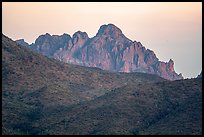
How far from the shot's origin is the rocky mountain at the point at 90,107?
93125mm

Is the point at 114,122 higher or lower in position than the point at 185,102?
lower

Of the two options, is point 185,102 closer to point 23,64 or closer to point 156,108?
point 156,108

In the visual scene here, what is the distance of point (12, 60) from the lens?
159 meters

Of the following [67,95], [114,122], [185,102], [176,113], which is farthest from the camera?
[67,95]

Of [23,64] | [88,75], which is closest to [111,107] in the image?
[23,64]

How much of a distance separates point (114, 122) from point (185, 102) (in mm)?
27550

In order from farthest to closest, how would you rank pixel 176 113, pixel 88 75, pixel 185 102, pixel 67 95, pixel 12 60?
pixel 88 75 → pixel 12 60 → pixel 67 95 → pixel 185 102 → pixel 176 113

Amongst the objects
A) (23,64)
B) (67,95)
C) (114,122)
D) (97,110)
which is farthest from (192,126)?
(23,64)

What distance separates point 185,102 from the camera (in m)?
112

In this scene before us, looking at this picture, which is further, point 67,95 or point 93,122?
point 67,95

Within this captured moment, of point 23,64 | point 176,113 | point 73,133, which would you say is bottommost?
point 73,133

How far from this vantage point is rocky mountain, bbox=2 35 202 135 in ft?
306

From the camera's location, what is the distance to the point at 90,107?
111000 mm

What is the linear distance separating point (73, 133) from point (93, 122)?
30.2ft
